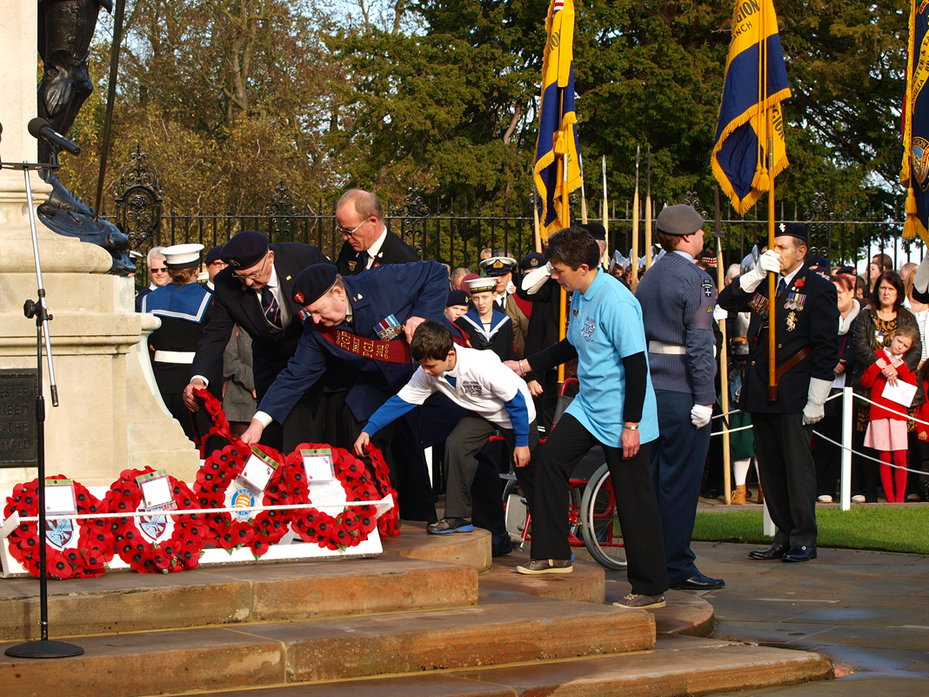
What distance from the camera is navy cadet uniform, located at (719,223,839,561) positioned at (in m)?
8.01

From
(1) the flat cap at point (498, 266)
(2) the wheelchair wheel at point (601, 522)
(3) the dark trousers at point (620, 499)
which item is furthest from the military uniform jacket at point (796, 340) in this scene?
(1) the flat cap at point (498, 266)

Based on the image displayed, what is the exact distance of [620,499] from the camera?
241 inches

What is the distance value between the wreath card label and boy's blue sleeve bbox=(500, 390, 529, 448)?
3.49 feet

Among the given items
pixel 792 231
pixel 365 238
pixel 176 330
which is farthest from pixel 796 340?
pixel 176 330

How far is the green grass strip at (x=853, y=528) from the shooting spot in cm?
869

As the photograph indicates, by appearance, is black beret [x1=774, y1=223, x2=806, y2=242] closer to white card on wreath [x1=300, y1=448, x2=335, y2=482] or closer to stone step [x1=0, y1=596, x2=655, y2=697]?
stone step [x1=0, y1=596, x2=655, y2=697]

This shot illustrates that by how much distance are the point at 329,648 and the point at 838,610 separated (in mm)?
3092

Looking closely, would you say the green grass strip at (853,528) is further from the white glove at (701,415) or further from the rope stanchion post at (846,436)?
the white glove at (701,415)

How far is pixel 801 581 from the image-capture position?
748 cm

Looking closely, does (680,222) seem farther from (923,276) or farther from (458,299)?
(923,276)

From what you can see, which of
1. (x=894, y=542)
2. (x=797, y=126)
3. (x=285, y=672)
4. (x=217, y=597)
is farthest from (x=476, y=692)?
(x=797, y=126)

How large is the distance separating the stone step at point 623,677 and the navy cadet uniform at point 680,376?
145 cm

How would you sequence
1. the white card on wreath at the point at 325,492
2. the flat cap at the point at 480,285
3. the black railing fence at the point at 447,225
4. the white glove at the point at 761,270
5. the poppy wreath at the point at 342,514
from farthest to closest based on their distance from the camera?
the black railing fence at the point at 447,225 → the flat cap at the point at 480,285 → the white glove at the point at 761,270 → the white card on wreath at the point at 325,492 → the poppy wreath at the point at 342,514

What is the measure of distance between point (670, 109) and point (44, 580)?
23.6 meters
